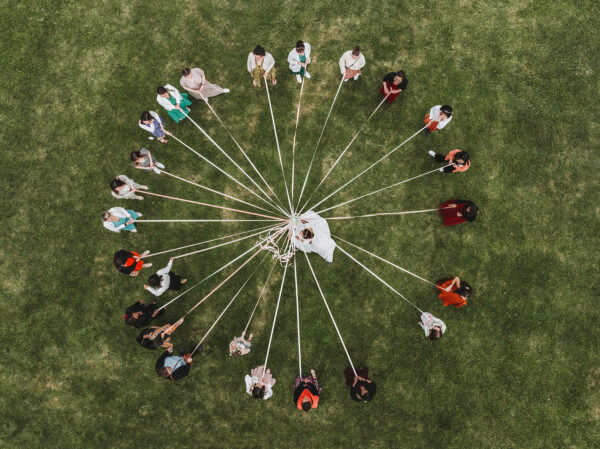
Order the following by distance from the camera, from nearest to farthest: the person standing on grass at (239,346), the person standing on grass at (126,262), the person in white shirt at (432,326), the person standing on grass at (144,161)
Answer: the person standing on grass at (126,262) → the person standing on grass at (144,161) → the person in white shirt at (432,326) → the person standing on grass at (239,346)

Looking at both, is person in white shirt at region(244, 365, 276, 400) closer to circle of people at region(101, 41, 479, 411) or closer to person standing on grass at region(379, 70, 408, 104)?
circle of people at region(101, 41, 479, 411)

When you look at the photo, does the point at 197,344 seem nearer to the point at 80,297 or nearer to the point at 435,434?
the point at 80,297

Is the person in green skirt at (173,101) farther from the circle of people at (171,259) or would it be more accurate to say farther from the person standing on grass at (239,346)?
the person standing on grass at (239,346)

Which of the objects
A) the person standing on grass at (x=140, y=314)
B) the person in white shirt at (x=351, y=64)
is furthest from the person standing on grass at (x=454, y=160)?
the person standing on grass at (x=140, y=314)

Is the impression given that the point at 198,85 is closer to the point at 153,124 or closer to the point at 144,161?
the point at 153,124

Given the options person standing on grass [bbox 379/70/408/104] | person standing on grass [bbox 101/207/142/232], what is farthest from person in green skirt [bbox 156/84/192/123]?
person standing on grass [bbox 379/70/408/104]

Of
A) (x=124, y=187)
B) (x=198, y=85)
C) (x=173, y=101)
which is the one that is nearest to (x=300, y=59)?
(x=198, y=85)

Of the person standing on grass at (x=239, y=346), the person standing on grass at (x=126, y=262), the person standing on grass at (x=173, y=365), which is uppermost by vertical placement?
the person standing on grass at (x=126, y=262)
